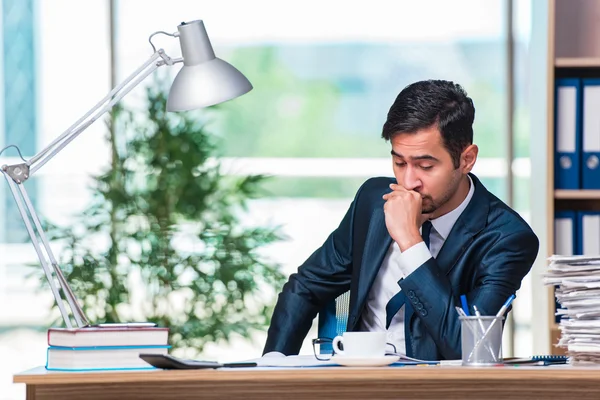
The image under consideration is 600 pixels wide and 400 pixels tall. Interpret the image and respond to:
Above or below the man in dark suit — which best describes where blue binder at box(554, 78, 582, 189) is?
above

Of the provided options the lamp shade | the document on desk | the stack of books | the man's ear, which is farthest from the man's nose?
the stack of books

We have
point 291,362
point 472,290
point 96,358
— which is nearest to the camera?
point 96,358

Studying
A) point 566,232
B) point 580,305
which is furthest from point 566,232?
point 580,305

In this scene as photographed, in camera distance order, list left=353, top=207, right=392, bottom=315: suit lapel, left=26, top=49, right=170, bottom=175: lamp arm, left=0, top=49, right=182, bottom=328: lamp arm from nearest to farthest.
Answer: left=0, top=49, right=182, bottom=328: lamp arm < left=26, top=49, right=170, bottom=175: lamp arm < left=353, top=207, right=392, bottom=315: suit lapel

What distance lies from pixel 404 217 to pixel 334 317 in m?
0.44

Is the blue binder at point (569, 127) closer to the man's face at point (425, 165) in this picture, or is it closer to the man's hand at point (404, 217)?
the man's face at point (425, 165)

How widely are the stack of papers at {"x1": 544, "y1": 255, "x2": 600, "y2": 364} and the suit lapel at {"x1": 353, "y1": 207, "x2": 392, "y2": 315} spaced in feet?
1.94

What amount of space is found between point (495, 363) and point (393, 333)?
0.62 meters

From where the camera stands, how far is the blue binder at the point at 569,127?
328 cm

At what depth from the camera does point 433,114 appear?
225 centimetres

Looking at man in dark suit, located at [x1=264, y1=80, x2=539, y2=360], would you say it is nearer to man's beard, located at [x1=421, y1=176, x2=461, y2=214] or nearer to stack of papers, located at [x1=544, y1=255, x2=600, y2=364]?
man's beard, located at [x1=421, y1=176, x2=461, y2=214]

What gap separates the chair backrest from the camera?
2400 millimetres

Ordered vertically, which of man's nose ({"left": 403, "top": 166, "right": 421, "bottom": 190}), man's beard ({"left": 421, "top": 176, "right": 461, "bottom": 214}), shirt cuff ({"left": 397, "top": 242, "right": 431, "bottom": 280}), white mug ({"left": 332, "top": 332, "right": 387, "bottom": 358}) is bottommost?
white mug ({"left": 332, "top": 332, "right": 387, "bottom": 358})

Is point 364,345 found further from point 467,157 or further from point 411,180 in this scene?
point 467,157
